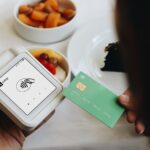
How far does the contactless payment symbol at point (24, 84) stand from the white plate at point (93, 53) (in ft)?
0.41

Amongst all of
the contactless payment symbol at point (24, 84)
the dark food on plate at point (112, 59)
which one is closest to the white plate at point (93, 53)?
the dark food on plate at point (112, 59)

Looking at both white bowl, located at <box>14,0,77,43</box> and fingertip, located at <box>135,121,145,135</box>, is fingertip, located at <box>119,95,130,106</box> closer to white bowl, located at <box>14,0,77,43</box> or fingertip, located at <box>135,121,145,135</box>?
fingertip, located at <box>135,121,145,135</box>

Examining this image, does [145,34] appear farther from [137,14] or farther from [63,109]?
[63,109]

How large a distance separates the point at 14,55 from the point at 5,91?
7 centimetres

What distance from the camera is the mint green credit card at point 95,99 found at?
1.77 feet

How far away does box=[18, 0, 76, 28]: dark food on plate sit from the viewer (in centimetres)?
74

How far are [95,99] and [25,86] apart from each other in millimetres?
106

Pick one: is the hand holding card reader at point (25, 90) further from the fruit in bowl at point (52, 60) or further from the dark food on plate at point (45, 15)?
the dark food on plate at point (45, 15)

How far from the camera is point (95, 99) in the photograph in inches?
22.0

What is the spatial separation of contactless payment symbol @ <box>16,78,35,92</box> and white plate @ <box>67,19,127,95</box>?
124mm

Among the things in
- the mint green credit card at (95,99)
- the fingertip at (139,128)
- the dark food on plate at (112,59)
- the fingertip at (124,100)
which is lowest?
the fingertip at (139,128)

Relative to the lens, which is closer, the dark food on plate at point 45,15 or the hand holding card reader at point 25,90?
the hand holding card reader at point 25,90

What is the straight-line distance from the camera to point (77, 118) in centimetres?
63

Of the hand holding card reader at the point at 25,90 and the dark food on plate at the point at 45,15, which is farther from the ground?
the hand holding card reader at the point at 25,90
